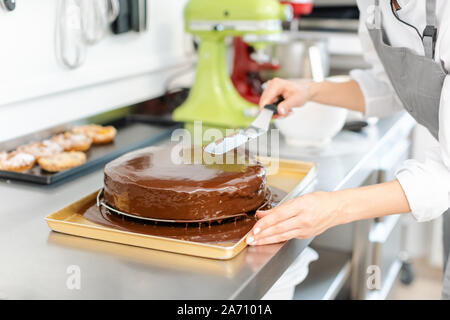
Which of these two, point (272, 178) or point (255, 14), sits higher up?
point (255, 14)

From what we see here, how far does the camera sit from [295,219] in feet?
3.33

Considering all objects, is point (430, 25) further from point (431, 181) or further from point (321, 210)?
point (321, 210)

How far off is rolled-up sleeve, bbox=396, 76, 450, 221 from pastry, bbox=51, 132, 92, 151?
927 mm

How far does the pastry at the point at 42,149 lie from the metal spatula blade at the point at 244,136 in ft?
1.83

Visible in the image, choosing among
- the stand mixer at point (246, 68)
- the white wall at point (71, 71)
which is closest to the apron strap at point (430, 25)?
the white wall at point (71, 71)

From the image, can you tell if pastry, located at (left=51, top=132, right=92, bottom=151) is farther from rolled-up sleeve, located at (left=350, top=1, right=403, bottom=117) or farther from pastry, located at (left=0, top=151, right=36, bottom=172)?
rolled-up sleeve, located at (left=350, top=1, right=403, bottom=117)

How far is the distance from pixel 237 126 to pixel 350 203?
962mm

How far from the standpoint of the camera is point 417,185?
1.05 meters

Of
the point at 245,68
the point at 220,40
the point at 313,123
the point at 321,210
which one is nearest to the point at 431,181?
the point at 321,210

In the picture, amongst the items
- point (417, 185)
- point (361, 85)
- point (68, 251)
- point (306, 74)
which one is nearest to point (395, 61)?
point (361, 85)

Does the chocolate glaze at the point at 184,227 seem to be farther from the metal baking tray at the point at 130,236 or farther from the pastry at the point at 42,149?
the pastry at the point at 42,149

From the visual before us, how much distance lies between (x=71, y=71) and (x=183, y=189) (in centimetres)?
94

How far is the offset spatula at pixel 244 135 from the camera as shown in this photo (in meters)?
1.17
